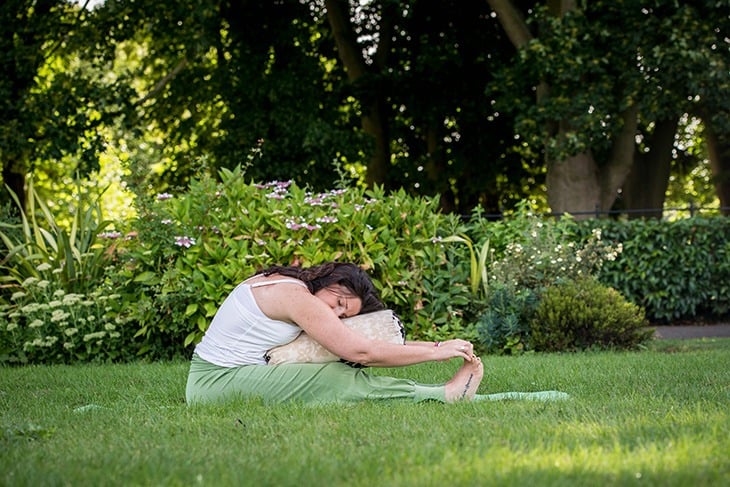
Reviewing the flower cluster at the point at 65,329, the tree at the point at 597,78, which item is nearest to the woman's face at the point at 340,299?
the flower cluster at the point at 65,329

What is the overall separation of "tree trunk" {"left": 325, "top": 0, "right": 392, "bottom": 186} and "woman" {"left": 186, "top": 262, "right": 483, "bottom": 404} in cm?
1353

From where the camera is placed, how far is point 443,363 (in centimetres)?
782

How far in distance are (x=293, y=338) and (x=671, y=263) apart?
27.3ft

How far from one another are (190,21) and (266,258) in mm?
10467

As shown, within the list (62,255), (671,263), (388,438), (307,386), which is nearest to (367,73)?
(671,263)

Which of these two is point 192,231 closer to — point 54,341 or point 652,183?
point 54,341

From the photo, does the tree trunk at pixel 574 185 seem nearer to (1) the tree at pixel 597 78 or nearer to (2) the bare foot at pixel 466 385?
(1) the tree at pixel 597 78

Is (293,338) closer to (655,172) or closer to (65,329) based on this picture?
(65,329)

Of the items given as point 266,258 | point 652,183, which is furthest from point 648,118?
point 266,258

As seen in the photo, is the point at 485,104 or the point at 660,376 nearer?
the point at 660,376

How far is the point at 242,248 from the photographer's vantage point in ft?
28.3

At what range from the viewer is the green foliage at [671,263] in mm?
12359

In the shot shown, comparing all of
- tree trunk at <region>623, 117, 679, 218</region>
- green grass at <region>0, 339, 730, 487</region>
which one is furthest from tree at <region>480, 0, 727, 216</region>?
green grass at <region>0, 339, 730, 487</region>

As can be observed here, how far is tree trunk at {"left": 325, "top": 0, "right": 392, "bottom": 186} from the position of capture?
18.9 m
